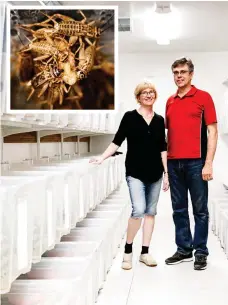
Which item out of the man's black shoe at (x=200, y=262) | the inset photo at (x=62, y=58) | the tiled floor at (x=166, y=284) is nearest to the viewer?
the inset photo at (x=62, y=58)

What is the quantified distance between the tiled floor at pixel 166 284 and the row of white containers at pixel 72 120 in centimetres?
110

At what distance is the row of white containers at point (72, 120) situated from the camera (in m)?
2.39

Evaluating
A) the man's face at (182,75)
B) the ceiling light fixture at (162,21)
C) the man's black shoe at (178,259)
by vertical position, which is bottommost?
the man's black shoe at (178,259)

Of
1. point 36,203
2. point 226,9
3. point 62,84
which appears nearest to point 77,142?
point 226,9

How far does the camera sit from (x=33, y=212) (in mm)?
1877

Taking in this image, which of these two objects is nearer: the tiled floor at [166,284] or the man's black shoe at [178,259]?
the tiled floor at [166,284]

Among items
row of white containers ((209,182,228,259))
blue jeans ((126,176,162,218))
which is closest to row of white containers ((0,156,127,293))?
blue jeans ((126,176,162,218))

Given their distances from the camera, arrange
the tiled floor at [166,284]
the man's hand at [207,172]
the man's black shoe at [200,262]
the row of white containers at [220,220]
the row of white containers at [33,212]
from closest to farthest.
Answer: the row of white containers at [33,212] → the tiled floor at [166,284] → the man's hand at [207,172] → the man's black shoe at [200,262] → the row of white containers at [220,220]

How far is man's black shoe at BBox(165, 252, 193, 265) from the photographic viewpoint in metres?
3.82

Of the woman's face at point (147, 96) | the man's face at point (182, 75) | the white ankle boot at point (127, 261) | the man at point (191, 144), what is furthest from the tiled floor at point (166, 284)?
the man's face at point (182, 75)

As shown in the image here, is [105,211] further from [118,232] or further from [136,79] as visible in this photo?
[136,79]

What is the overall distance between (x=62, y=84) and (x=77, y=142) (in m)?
4.84

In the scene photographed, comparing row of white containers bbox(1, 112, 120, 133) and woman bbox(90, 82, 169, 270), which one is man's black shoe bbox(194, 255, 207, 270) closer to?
woman bbox(90, 82, 169, 270)

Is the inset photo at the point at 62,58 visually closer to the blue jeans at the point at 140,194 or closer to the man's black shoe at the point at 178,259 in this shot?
the blue jeans at the point at 140,194
